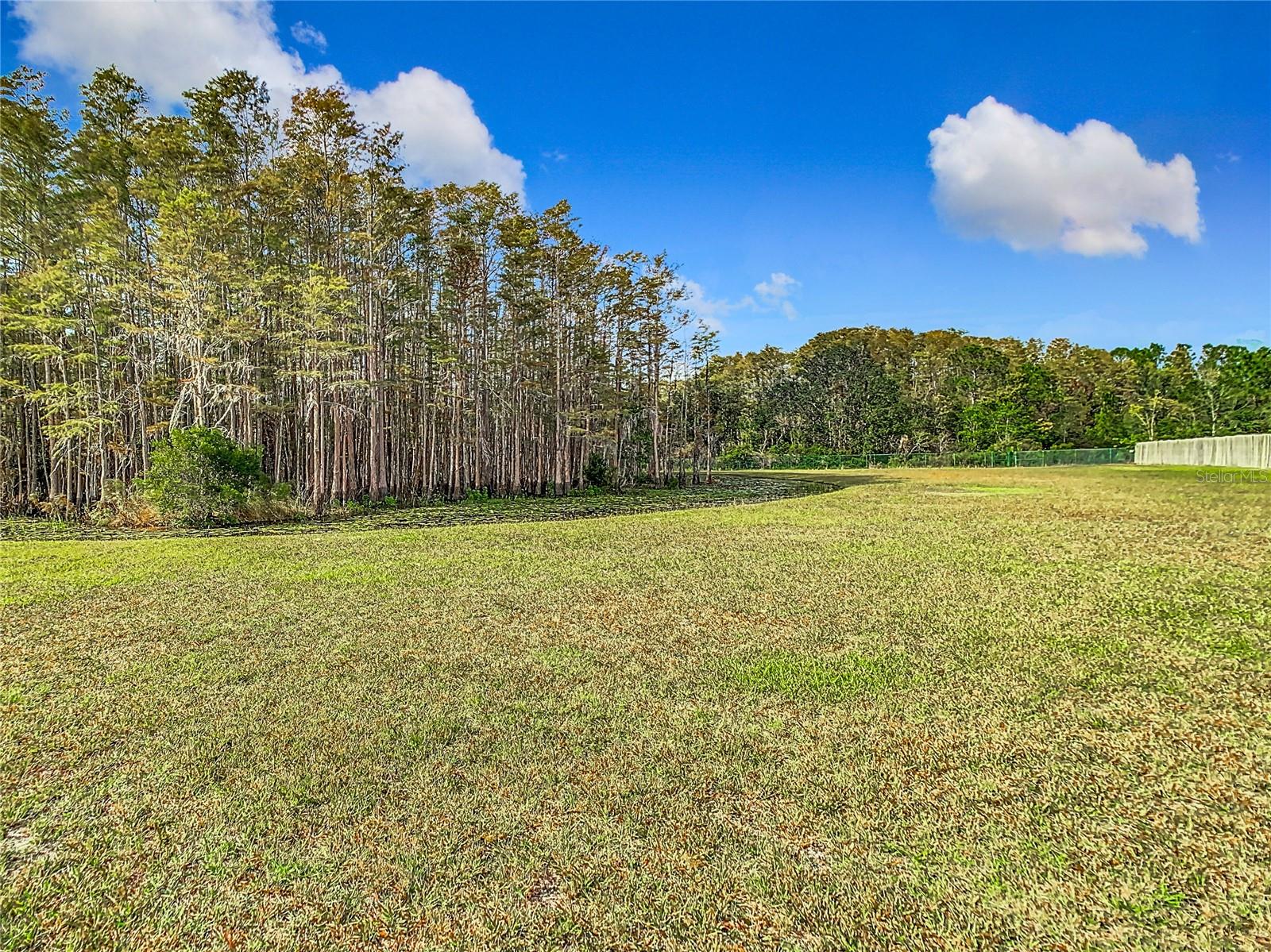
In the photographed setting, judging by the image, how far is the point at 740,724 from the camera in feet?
9.09

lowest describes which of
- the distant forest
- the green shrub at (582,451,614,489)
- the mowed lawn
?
the mowed lawn

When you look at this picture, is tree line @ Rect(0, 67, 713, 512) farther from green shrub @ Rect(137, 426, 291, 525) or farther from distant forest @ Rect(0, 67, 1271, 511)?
green shrub @ Rect(137, 426, 291, 525)

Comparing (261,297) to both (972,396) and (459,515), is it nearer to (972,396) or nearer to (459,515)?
(459,515)

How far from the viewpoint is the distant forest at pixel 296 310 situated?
488 inches

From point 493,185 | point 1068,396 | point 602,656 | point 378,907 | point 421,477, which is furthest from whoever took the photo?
point 1068,396

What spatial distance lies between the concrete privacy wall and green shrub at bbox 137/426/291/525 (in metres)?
32.3

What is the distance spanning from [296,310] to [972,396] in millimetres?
45845

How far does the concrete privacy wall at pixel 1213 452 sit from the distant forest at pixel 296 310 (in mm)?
21316

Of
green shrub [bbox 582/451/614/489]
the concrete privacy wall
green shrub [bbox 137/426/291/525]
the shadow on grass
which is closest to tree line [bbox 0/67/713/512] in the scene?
the shadow on grass

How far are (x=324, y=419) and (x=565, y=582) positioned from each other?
12104mm

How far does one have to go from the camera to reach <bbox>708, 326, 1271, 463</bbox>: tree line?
39.4 meters

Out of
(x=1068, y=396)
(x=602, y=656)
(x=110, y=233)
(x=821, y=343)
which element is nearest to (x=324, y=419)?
(x=110, y=233)

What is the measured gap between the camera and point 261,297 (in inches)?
532

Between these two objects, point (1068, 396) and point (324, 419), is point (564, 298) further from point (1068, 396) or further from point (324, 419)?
point (1068, 396)
